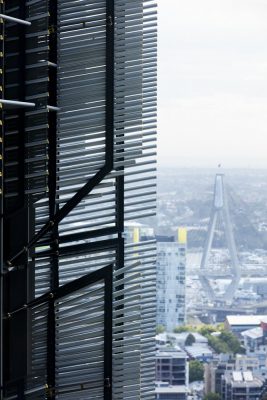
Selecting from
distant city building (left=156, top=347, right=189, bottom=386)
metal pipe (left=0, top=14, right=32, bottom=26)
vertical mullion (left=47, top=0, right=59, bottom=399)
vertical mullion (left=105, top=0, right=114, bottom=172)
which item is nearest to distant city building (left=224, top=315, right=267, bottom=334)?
distant city building (left=156, top=347, right=189, bottom=386)

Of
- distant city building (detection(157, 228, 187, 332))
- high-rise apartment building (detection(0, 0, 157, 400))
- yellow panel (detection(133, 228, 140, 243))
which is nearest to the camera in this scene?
high-rise apartment building (detection(0, 0, 157, 400))

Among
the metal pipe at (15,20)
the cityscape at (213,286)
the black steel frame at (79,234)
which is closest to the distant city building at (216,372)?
the cityscape at (213,286)

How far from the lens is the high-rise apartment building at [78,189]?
159 inches

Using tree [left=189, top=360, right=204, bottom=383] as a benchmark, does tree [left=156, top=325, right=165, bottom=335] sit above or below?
above

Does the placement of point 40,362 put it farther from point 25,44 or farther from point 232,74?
point 232,74

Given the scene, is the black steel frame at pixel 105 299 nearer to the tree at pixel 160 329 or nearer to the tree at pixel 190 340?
the tree at pixel 160 329

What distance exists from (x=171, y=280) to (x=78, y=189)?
81cm

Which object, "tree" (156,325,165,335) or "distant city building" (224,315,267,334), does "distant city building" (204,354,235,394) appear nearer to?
"distant city building" (224,315,267,334)

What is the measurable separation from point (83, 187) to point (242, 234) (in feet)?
3.44

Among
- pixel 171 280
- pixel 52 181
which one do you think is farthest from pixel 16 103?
pixel 171 280

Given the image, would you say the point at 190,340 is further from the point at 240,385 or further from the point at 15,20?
the point at 15,20

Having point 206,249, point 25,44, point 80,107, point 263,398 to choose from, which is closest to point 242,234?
point 206,249

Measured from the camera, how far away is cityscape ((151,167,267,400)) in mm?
4762

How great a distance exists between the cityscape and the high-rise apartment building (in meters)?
0.52
